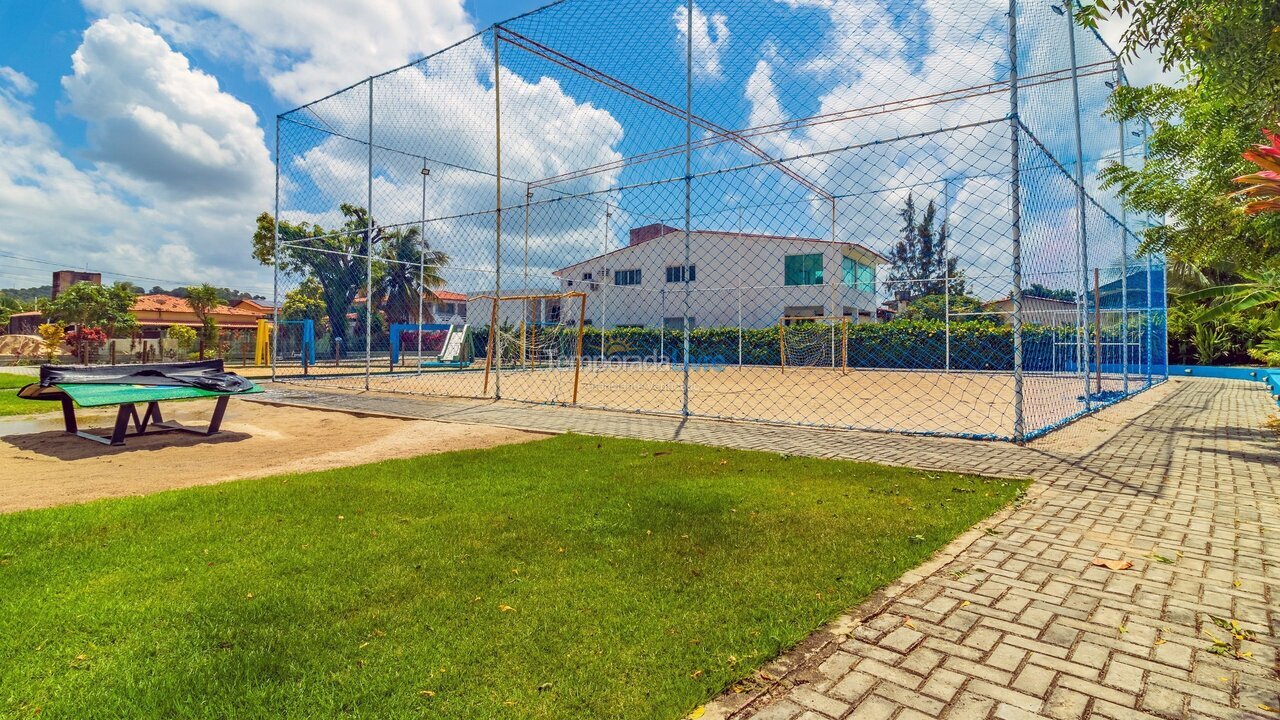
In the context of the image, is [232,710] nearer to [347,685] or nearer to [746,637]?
[347,685]

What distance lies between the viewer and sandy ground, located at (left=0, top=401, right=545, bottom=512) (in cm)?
386

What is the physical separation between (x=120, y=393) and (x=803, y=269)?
17412 millimetres

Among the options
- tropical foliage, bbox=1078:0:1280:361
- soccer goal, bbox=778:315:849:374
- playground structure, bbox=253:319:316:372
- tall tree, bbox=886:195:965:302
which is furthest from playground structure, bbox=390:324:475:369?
tropical foliage, bbox=1078:0:1280:361

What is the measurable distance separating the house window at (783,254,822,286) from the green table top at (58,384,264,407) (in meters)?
16.1

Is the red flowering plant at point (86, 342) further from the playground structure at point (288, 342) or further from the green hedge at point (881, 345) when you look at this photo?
the green hedge at point (881, 345)

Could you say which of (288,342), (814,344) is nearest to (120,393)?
(814,344)

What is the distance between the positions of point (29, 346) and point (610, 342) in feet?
75.2

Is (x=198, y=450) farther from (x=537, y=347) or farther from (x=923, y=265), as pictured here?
(x=923, y=265)

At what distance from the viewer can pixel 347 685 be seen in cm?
155

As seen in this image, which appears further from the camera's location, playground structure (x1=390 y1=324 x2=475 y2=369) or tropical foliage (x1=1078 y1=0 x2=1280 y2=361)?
playground structure (x1=390 y1=324 x2=475 y2=369)

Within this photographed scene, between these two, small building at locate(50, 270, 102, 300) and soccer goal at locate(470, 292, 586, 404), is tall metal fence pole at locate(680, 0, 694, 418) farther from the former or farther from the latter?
small building at locate(50, 270, 102, 300)

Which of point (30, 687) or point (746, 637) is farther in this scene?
point (746, 637)

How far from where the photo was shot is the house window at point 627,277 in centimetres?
2358

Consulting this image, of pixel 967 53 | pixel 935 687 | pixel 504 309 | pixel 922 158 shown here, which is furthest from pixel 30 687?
pixel 504 309
